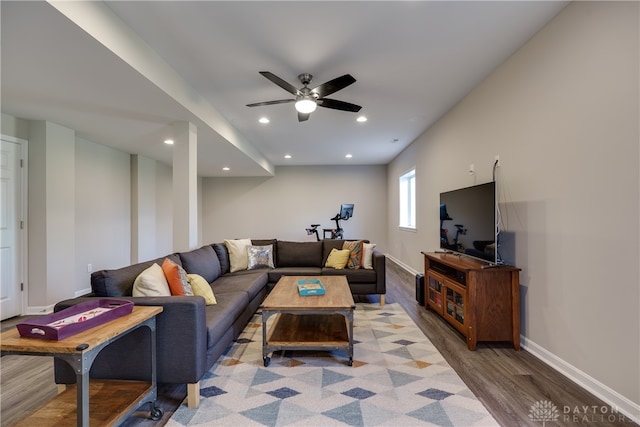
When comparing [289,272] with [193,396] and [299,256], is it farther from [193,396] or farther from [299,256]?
[193,396]

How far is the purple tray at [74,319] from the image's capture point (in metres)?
1.30

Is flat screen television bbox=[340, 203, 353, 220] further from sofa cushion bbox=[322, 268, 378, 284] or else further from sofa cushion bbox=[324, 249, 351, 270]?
sofa cushion bbox=[322, 268, 378, 284]

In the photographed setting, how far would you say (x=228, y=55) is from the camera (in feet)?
8.81

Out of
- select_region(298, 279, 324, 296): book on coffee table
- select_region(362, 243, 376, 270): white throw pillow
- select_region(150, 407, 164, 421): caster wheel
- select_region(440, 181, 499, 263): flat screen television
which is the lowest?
select_region(150, 407, 164, 421): caster wheel

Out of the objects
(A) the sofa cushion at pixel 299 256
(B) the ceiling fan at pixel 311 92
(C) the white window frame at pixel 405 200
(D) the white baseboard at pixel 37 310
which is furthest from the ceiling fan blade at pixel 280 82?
(C) the white window frame at pixel 405 200

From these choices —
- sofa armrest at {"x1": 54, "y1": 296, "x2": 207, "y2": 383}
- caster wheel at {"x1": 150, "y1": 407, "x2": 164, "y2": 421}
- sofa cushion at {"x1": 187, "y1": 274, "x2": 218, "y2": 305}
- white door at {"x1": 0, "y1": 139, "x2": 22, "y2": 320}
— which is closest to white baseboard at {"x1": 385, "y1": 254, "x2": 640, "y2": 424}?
sofa armrest at {"x1": 54, "y1": 296, "x2": 207, "y2": 383}

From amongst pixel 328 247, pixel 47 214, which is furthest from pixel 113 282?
pixel 328 247

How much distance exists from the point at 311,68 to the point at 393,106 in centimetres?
147

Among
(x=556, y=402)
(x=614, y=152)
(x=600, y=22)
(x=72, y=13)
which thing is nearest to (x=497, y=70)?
(x=600, y=22)

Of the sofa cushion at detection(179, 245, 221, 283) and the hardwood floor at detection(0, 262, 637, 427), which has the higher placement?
the sofa cushion at detection(179, 245, 221, 283)

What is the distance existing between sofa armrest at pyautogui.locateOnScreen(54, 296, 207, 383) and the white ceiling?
1.76 m

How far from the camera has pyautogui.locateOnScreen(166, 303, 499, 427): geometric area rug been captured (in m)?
1.70

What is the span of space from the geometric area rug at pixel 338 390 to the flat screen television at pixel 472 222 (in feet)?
3.39

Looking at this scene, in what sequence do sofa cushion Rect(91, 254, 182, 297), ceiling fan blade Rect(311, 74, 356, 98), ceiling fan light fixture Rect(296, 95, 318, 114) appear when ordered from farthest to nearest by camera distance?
ceiling fan light fixture Rect(296, 95, 318, 114)
ceiling fan blade Rect(311, 74, 356, 98)
sofa cushion Rect(91, 254, 182, 297)
